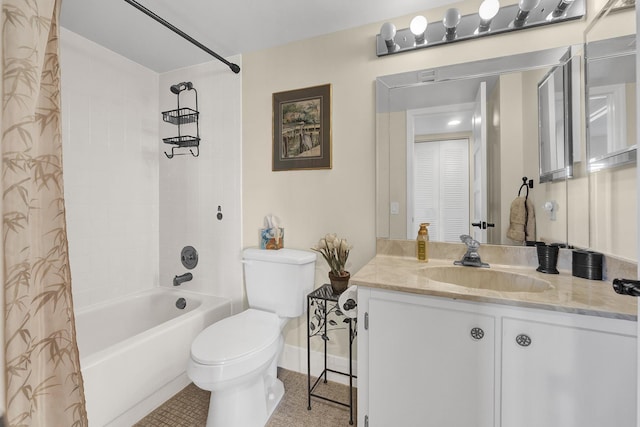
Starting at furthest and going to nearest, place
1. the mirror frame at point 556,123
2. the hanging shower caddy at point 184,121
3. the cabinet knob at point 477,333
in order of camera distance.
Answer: the hanging shower caddy at point 184,121
the mirror frame at point 556,123
the cabinet knob at point 477,333

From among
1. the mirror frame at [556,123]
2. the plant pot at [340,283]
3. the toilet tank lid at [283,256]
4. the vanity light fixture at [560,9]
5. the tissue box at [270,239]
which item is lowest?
the plant pot at [340,283]

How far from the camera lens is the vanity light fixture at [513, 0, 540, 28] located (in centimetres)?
130

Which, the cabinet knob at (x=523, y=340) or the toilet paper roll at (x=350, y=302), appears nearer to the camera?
A: the cabinet knob at (x=523, y=340)

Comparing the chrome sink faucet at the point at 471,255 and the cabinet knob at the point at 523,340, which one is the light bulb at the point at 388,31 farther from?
the cabinet knob at the point at 523,340

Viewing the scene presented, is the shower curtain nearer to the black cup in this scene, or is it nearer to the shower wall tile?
the shower wall tile

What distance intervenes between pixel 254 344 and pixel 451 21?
1.87m

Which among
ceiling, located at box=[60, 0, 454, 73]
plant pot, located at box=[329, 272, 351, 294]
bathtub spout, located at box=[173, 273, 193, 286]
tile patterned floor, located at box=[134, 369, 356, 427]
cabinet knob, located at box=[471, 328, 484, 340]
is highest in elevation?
ceiling, located at box=[60, 0, 454, 73]

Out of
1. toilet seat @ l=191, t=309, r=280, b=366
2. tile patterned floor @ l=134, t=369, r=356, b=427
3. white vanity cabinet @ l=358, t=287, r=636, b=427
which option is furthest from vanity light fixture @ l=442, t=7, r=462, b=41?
tile patterned floor @ l=134, t=369, r=356, b=427

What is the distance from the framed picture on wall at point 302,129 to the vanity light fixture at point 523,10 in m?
1.00

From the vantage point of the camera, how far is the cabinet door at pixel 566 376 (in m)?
0.85

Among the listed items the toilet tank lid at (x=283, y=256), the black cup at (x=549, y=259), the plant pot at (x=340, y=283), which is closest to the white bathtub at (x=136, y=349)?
the toilet tank lid at (x=283, y=256)

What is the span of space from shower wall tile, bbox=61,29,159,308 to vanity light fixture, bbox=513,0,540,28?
8.24 feet

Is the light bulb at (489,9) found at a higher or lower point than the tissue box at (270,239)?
higher

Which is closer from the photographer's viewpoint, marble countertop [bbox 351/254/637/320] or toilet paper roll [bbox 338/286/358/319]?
marble countertop [bbox 351/254/637/320]
